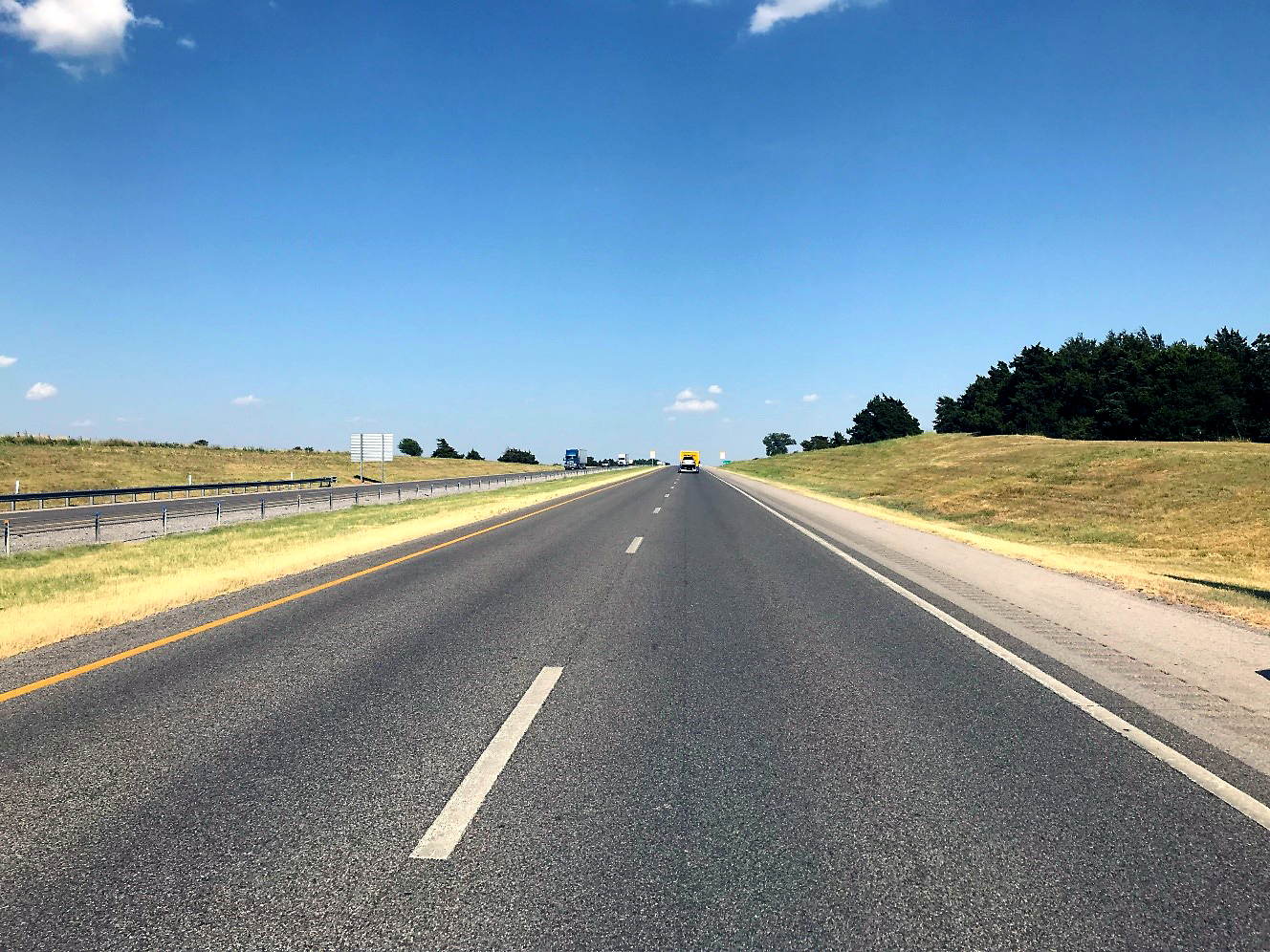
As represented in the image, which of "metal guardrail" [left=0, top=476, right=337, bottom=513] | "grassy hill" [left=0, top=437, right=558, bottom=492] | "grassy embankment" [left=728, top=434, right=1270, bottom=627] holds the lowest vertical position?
"grassy embankment" [left=728, top=434, right=1270, bottom=627]

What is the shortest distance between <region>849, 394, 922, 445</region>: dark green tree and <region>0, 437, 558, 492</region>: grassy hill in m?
70.1

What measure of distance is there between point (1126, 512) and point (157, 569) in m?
27.6

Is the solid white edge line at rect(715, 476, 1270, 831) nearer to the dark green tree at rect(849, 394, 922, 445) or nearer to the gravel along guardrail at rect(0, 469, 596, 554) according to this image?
the gravel along guardrail at rect(0, 469, 596, 554)

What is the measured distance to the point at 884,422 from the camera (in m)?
127

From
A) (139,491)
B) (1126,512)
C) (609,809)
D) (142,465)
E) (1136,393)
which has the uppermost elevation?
(1136,393)

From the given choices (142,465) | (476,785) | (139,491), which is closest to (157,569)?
(476,785)

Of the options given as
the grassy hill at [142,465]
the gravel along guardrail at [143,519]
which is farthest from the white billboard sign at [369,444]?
the gravel along guardrail at [143,519]

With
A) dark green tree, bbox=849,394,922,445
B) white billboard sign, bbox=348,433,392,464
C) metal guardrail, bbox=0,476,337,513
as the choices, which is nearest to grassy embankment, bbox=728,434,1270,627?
metal guardrail, bbox=0,476,337,513

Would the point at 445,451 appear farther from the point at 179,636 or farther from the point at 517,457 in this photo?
the point at 179,636

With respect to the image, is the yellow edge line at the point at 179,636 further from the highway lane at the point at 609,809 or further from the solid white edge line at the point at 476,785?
the solid white edge line at the point at 476,785

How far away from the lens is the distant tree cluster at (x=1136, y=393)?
181ft

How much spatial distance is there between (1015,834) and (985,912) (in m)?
0.73

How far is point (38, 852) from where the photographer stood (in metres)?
3.32

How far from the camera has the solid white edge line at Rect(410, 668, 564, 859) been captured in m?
3.35
